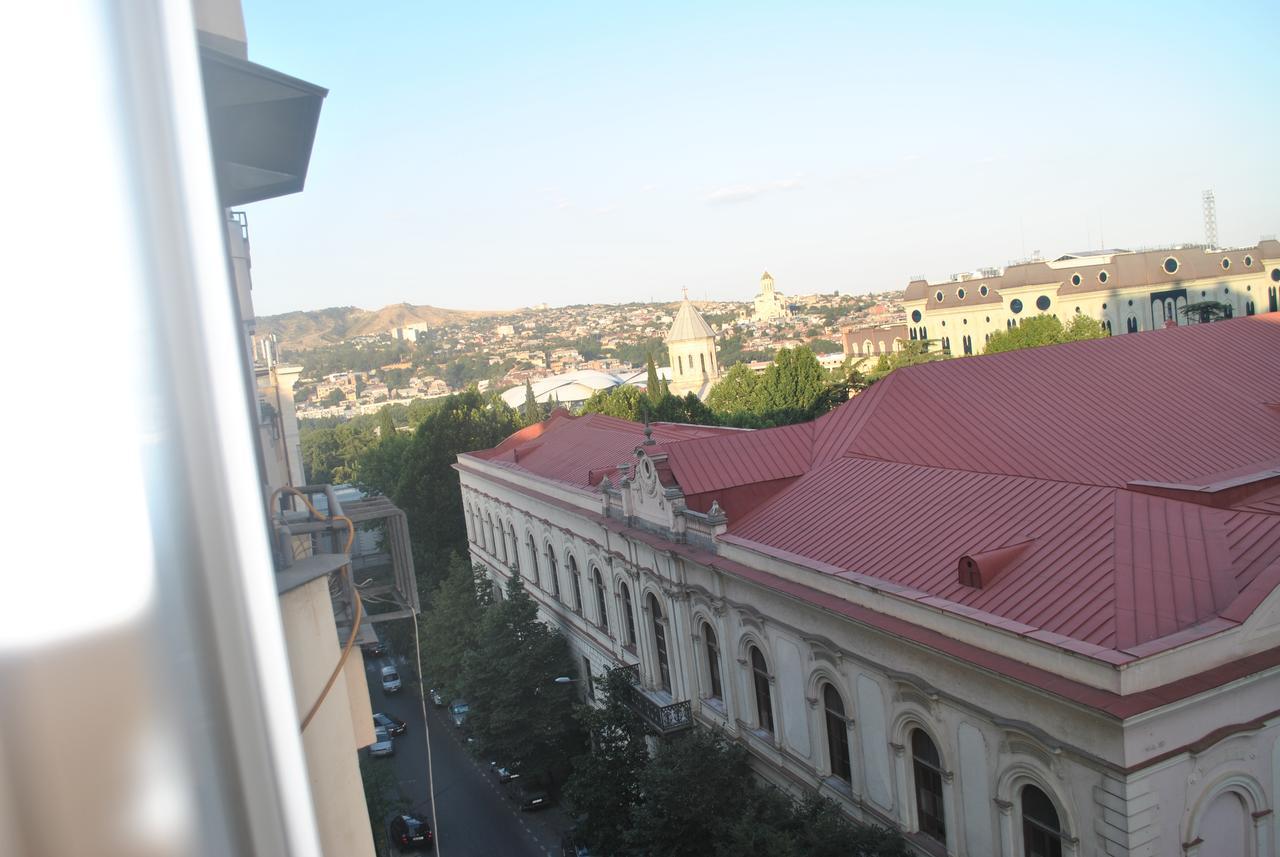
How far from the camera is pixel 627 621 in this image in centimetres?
2130

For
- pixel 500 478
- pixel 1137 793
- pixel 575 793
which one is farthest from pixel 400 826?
pixel 1137 793

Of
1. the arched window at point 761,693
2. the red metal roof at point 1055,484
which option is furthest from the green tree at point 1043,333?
the arched window at point 761,693

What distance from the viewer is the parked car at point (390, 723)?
2752 cm

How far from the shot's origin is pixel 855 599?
12.8 meters

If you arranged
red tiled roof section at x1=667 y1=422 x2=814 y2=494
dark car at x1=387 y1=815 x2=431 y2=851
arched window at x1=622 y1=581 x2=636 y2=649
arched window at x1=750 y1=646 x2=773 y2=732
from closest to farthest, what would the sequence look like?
arched window at x1=750 y1=646 x2=773 y2=732 → red tiled roof section at x1=667 y1=422 x2=814 y2=494 → arched window at x1=622 y1=581 x2=636 y2=649 → dark car at x1=387 y1=815 x2=431 y2=851

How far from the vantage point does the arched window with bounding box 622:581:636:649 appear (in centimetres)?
2102

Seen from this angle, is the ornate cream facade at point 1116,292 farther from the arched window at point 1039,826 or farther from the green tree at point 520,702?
the arched window at point 1039,826

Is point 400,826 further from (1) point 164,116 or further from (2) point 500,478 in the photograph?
(1) point 164,116

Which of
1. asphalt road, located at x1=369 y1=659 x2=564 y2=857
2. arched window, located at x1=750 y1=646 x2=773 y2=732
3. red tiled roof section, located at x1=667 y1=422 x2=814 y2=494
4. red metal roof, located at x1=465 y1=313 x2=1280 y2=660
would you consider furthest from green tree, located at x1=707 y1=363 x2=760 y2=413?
arched window, located at x1=750 y1=646 x2=773 y2=732

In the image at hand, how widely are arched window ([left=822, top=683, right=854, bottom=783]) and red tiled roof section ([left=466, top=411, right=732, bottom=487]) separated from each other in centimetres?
1020

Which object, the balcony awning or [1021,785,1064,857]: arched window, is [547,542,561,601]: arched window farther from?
the balcony awning

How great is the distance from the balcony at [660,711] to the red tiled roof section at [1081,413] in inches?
212

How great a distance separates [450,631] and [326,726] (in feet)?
83.3

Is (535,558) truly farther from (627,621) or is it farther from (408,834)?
(408,834)
